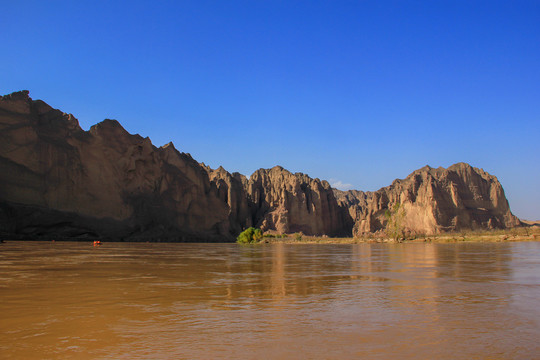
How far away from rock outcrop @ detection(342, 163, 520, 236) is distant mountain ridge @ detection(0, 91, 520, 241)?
0.28 m

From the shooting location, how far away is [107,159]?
3391 inches

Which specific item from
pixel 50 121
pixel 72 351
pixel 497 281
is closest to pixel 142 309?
pixel 72 351

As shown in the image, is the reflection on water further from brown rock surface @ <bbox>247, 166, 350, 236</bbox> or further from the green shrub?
brown rock surface @ <bbox>247, 166, 350, 236</bbox>

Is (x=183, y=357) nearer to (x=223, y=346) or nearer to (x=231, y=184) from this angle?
(x=223, y=346)

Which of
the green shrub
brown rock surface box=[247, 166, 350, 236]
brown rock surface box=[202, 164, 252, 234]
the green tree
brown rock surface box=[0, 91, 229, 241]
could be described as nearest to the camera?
brown rock surface box=[0, 91, 229, 241]

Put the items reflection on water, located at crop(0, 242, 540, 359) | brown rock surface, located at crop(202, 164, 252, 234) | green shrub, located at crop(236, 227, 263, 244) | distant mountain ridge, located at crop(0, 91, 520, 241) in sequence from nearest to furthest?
reflection on water, located at crop(0, 242, 540, 359) → distant mountain ridge, located at crop(0, 91, 520, 241) → green shrub, located at crop(236, 227, 263, 244) → brown rock surface, located at crop(202, 164, 252, 234)

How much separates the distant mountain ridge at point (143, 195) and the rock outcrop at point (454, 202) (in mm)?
282

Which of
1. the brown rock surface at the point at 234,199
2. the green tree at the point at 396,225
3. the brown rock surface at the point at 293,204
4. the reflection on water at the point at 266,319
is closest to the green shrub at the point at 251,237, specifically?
the green tree at the point at 396,225

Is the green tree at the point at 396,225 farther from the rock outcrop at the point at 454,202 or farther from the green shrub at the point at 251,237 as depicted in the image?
the green shrub at the point at 251,237

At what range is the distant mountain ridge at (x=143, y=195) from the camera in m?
71.7

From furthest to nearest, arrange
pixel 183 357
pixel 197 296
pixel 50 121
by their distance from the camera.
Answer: pixel 50 121 → pixel 197 296 → pixel 183 357

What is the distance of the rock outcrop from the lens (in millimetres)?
102000

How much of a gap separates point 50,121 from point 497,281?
82.3 meters

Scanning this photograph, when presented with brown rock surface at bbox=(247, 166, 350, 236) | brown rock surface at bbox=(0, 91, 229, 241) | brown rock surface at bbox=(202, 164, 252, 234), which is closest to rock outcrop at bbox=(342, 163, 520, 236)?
brown rock surface at bbox=(247, 166, 350, 236)
